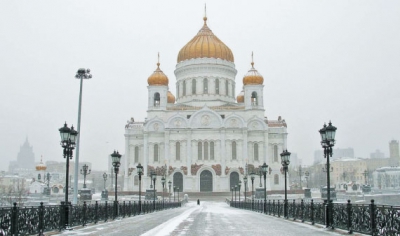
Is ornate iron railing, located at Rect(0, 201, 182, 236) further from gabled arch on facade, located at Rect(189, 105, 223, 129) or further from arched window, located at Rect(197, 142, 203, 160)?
gabled arch on facade, located at Rect(189, 105, 223, 129)

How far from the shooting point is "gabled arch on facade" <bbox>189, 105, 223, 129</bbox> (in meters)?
72.9

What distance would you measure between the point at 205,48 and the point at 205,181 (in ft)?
71.3

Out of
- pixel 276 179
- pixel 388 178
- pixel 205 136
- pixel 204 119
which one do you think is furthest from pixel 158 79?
pixel 388 178

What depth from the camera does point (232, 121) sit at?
240ft

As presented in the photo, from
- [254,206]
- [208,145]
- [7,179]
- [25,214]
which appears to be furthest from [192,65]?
[7,179]

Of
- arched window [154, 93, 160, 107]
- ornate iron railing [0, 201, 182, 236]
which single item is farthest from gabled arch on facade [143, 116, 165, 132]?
ornate iron railing [0, 201, 182, 236]

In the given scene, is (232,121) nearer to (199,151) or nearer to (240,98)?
(199,151)

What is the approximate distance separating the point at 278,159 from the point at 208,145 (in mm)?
11112

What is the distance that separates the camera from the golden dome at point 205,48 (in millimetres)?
78750

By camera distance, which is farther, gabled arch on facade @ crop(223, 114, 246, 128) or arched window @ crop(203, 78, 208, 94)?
arched window @ crop(203, 78, 208, 94)

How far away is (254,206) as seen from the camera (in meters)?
36.6

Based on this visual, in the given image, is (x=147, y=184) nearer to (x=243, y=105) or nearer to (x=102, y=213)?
(x=243, y=105)

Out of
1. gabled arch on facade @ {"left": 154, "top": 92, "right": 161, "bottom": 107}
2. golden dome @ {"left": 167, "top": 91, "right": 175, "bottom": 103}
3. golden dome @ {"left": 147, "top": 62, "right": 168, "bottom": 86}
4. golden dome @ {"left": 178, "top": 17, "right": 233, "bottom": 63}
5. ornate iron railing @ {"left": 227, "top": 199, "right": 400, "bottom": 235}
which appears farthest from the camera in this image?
golden dome @ {"left": 167, "top": 91, "right": 175, "bottom": 103}

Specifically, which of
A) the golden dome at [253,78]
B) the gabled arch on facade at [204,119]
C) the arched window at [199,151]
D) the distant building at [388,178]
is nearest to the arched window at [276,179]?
the gabled arch on facade at [204,119]
